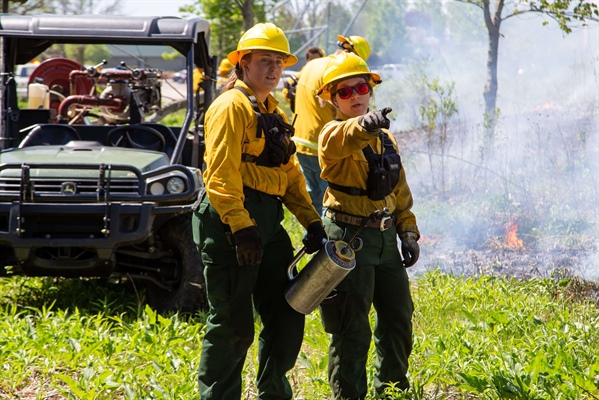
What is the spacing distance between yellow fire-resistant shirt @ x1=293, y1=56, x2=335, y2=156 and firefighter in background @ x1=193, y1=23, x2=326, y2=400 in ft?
10.6

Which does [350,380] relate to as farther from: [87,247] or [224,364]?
[87,247]

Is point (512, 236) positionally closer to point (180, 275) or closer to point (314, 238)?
point (180, 275)

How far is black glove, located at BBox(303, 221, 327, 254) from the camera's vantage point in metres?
4.14

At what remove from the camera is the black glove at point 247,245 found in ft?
12.3

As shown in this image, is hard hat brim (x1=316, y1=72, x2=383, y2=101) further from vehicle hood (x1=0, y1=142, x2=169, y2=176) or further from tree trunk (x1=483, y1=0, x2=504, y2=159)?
tree trunk (x1=483, y1=0, x2=504, y2=159)

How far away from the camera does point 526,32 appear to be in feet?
33.2

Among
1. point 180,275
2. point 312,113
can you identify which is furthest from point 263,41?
point 312,113

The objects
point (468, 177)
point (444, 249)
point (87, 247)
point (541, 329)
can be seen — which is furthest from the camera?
point (468, 177)

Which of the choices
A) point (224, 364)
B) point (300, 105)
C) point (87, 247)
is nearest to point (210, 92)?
point (300, 105)

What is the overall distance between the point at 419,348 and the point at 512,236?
2526 millimetres

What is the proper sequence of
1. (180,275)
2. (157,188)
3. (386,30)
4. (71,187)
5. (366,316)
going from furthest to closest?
(386,30) < (180,275) < (157,188) < (71,187) < (366,316)

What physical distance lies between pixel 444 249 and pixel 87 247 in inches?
126

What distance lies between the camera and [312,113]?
294 inches

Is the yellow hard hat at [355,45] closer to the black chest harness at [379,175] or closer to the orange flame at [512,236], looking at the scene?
the orange flame at [512,236]
